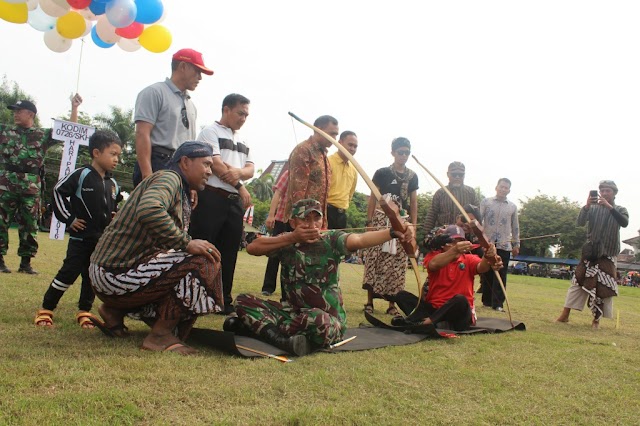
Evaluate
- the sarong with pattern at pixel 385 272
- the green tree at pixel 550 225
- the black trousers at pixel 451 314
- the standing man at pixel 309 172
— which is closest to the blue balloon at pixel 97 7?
the standing man at pixel 309 172

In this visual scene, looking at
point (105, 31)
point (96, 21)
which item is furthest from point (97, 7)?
point (96, 21)

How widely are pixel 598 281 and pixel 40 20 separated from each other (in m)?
7.42

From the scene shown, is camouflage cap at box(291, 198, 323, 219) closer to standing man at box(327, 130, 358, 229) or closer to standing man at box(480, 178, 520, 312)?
standing man at box(327, 130, 358, 229)

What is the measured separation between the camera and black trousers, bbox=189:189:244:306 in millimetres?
4641

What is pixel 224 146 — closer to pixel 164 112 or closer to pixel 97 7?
pixel 164 112

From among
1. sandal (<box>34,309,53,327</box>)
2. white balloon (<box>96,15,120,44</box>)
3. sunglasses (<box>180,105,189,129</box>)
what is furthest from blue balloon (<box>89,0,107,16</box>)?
sandal (<box>34,309,53,327</box>)

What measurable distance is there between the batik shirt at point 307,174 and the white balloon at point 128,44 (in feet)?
8.54

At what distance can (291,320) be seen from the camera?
372 centimetres

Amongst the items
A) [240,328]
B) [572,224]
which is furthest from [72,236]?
[572,224]

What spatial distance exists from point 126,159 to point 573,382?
40228 millimetres

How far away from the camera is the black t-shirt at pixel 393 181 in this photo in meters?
6.38

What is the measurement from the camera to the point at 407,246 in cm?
349

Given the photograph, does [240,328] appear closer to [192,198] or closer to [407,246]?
[192,198]

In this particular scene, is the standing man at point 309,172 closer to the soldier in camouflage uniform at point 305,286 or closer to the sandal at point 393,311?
the soldier in camouflage uniform at point 305,286
